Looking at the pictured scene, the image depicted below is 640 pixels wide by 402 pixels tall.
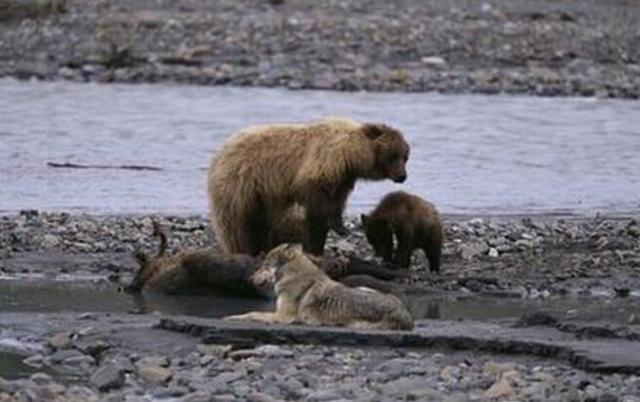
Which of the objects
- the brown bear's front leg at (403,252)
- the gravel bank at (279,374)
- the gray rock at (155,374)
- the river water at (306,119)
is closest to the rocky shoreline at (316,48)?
the river water at (306,119)

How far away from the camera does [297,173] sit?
13164mm

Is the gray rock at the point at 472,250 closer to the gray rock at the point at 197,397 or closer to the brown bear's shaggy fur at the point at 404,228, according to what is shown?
the brown bear's shaggy fur at the point at 404,228

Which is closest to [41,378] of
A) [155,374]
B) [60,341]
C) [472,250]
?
[155,374]

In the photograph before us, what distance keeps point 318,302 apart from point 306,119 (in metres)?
14.6

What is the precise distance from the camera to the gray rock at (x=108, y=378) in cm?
946

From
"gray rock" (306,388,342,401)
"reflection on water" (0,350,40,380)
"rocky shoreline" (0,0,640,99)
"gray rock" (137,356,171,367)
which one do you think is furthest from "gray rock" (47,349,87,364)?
"rocky shoreline" (0,0,640,99)

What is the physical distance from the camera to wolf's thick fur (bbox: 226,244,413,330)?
1085cm

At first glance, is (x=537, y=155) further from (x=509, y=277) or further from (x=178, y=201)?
(x=509, y=277)

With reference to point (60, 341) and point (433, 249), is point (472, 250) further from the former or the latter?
point (60, 341)

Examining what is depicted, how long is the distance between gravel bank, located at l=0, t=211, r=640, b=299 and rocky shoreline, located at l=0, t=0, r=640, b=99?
13.6 m

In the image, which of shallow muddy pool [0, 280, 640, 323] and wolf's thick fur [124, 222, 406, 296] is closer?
shallow muddy pool [0, 280, 640, 323]

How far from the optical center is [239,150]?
43.7 feet

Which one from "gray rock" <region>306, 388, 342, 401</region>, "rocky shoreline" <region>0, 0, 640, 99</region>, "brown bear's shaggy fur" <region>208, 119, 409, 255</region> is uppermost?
"brown bear's shaggy fur" <region>208, 119, 409, 255</region>

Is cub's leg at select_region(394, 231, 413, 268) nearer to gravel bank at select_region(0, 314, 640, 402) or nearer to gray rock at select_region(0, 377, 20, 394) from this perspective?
gravel bank at select_region(0, 314, 640, 402)
